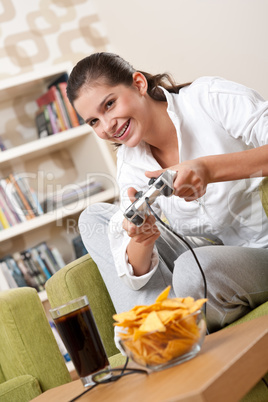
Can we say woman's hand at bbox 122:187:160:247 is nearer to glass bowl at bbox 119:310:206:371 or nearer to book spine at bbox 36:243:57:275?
glass bowl at bbox 119:310:206:371

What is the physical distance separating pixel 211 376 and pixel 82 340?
330mm

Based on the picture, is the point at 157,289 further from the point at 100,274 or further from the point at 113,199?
the point at 113,199

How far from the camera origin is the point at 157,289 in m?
1.45

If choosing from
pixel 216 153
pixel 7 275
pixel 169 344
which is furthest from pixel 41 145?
pixel 169 344

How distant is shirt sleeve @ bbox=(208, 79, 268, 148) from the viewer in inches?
51.6

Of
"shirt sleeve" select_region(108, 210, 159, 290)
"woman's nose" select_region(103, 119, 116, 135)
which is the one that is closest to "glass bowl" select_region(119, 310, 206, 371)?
"shirt sleeve" select_region(108, 210, 159, 290)

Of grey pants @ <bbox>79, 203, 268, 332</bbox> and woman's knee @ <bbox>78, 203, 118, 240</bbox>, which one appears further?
woman's knee @ <bbox>78, 203, 118, 240</bbox>

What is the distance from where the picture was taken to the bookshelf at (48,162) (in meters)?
2.84

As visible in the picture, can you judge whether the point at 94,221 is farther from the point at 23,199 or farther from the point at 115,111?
the point at 23,199

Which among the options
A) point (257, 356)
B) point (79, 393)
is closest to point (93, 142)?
point (79, 393)

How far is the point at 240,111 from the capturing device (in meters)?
1.37

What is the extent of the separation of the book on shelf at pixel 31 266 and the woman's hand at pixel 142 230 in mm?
1596

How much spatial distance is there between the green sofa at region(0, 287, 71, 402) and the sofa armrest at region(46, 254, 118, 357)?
81 mm

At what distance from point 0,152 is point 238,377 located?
228 centimetres
